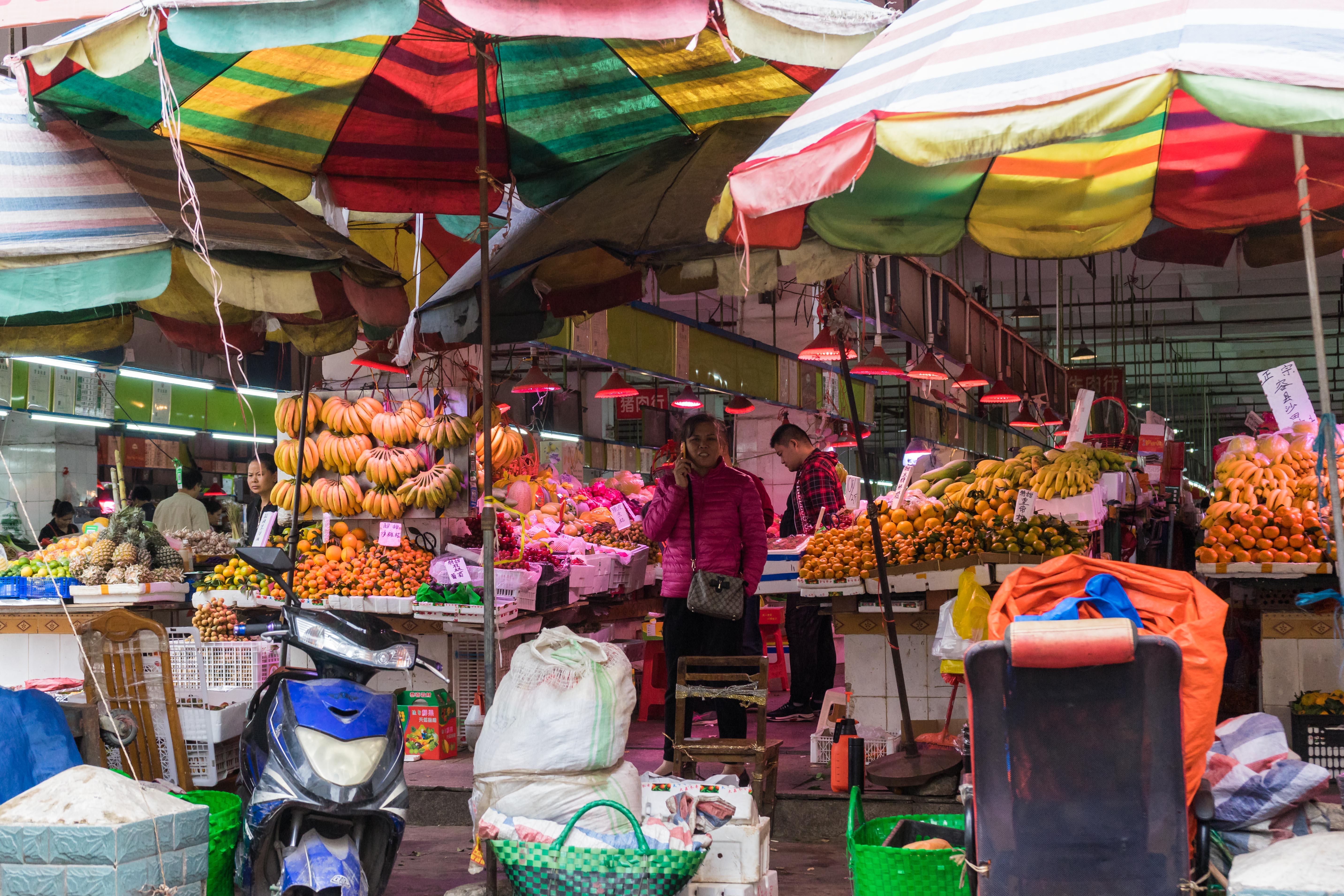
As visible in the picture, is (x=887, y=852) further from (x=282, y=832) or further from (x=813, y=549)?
(x=813, y=549)

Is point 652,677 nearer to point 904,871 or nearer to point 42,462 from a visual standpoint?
point 904,871

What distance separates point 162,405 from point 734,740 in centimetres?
937

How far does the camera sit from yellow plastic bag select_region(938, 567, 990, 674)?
5.34 metres

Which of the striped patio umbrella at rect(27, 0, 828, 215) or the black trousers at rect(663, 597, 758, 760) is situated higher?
the striped patio umbrella at rect(27, 0, 828, 215)

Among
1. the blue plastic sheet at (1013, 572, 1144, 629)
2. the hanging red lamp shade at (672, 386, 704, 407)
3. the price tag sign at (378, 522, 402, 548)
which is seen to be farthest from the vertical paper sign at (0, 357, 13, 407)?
the blue plastic sheet at (1013, 572, 1144, 629)

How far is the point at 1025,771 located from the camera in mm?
3051

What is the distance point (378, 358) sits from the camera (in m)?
7.63

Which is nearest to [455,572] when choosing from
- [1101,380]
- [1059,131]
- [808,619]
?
[808,619]

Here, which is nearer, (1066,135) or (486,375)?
(1066,135)

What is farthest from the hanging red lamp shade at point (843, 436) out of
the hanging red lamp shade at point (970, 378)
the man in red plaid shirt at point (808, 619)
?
the man in red plaid shirt at point (808, 619)

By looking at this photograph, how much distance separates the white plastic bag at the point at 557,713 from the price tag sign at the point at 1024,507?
2774 millimetres

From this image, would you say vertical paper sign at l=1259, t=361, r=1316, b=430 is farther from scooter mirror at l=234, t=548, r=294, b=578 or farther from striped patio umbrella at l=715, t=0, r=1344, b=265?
scooter mirror at l=234, t=548, r=294, b=578

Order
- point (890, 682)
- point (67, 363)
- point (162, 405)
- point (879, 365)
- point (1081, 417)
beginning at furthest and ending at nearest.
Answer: point (162, 405) → point (67, 363) → point (879, 365) → point (1081, 417) → point (890, 682)

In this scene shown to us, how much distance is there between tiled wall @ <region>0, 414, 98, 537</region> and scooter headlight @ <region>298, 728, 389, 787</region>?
10.2 metres
